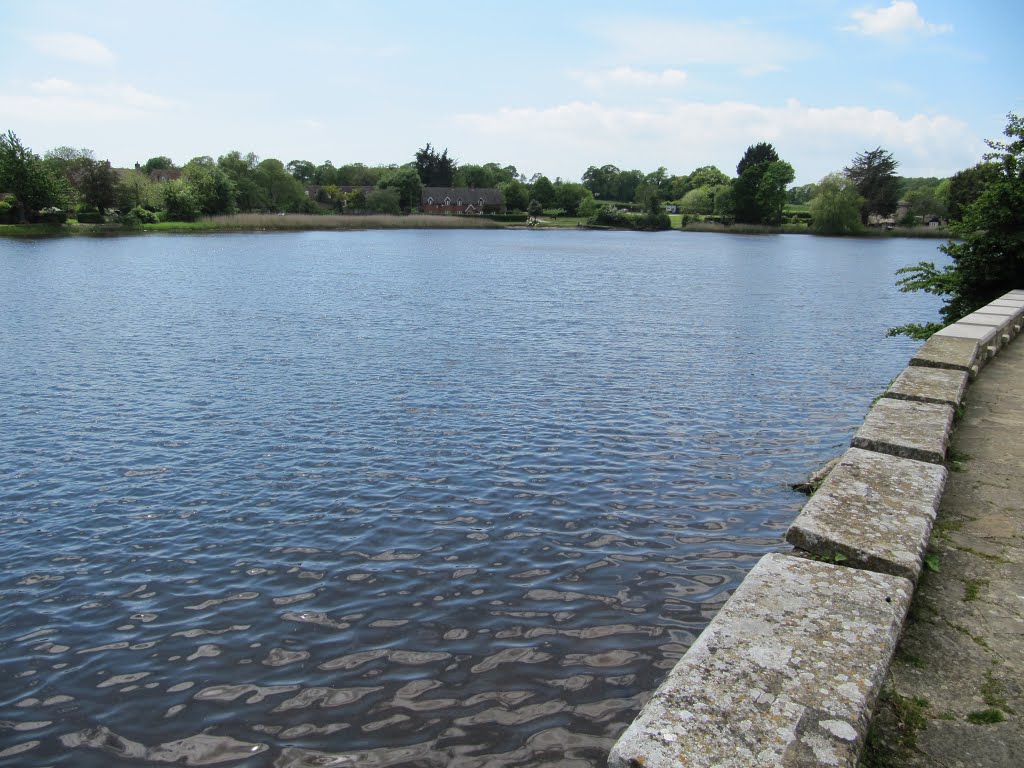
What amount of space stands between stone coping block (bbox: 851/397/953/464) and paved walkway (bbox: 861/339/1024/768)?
1.39ft

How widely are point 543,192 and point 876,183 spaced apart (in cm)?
7378

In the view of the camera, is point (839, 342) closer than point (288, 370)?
No

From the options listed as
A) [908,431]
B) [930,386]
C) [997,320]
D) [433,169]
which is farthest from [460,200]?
[908,431]

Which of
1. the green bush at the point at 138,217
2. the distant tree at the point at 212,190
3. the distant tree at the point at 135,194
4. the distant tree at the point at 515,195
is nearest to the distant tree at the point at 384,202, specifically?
the distant tree at the point at 515,195

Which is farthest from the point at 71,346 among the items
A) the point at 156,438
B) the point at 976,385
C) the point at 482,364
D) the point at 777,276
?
the point at 777,276

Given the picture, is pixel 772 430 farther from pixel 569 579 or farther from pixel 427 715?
pixel 427 715

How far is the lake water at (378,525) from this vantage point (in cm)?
612

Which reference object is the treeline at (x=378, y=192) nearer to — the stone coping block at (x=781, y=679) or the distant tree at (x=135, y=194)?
the distant tree at (x=135, y=194)

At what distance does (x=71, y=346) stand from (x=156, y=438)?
12.0 m

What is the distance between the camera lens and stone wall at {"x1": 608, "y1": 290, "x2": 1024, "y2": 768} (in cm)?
279

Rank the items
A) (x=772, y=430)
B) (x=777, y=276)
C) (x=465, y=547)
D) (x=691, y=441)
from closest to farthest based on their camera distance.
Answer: (x=465, y=547) < (x=691, y=441) < (x=772, y=430) < (x=777, y=276)

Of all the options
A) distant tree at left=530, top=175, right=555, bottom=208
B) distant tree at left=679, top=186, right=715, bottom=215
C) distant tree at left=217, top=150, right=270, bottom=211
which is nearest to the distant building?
distant tree at left=530, top=175, right=555, bottom=208

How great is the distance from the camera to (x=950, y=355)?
923 cm

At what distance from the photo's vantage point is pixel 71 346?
75.0 ft
